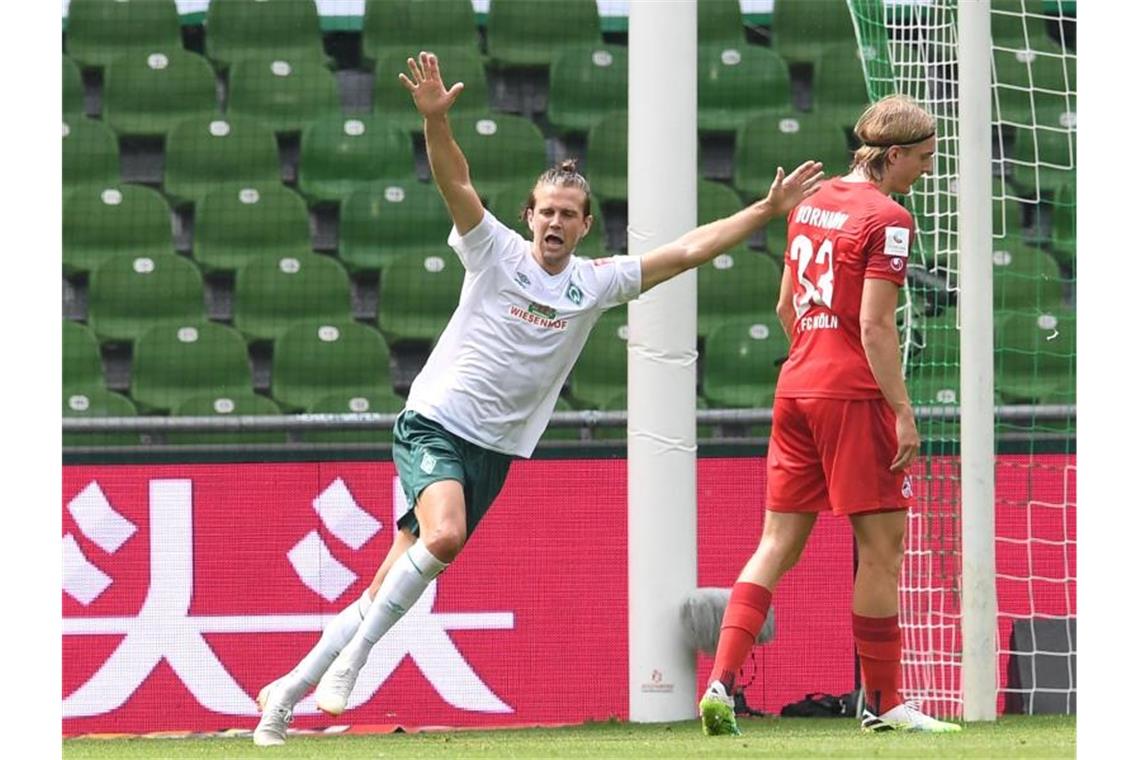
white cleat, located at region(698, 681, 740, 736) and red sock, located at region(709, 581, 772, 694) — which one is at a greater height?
red sock, located at region(709, 581, 772, 694)

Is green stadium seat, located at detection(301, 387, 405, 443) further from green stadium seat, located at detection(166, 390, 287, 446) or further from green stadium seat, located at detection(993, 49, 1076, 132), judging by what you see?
green stadium seat, located at detection(993, 49, 1076, 132)

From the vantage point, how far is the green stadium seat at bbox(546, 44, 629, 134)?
1002cm

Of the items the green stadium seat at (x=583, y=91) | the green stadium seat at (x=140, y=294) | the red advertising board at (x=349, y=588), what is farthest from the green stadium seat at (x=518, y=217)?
the red advertising board at (x=349, y=588)

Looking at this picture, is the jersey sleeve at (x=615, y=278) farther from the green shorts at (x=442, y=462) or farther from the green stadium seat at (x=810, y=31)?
the green stadium seat at (x=810, y=31)

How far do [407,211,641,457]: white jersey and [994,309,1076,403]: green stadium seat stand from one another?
12.5ft

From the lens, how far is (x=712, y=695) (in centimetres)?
462

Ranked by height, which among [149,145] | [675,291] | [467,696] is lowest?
[467,696]

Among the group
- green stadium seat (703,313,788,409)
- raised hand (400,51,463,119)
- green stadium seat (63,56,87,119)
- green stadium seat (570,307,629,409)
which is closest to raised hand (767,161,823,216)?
raised hand (400,51,463,119)

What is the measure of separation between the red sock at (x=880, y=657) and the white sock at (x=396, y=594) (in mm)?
1148

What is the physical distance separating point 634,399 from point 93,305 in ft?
13.9

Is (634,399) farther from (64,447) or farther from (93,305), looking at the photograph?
(93,305)

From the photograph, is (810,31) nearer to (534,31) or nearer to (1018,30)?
(1018,30)

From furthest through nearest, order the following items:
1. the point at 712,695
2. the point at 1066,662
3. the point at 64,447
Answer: the point at 64,447, the point at 1066,662, the point at 712,695
